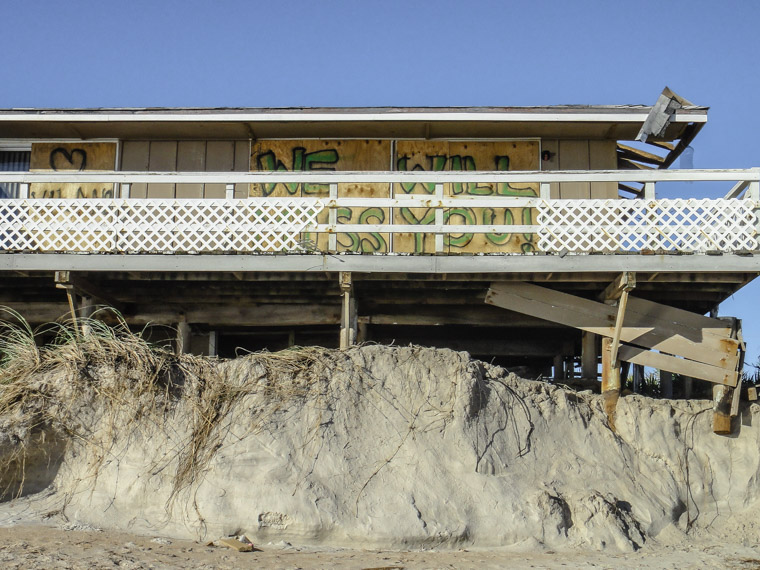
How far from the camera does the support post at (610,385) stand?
1158 cm

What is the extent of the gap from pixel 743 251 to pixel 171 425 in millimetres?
7227

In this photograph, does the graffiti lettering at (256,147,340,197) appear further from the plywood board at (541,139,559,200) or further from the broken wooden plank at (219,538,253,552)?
the broken wooden plank at (219,538,253,552)

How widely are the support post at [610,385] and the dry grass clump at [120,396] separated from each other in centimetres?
376

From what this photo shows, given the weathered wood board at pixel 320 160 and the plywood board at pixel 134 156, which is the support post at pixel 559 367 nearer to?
the weathered wood board at pixel 320 160

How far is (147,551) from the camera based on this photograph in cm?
846

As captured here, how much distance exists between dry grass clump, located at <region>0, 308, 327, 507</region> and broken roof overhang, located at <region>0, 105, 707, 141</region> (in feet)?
15.2

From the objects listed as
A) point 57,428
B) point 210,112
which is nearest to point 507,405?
point 57,428

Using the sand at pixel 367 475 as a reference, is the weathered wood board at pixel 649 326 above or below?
above

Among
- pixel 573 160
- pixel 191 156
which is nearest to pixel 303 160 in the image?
pixel 191 156

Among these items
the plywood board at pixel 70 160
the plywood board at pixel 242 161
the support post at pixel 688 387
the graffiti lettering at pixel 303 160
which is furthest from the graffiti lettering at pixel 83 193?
the support post at pixel 688 387

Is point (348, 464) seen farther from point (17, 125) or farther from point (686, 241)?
point (17, 125)

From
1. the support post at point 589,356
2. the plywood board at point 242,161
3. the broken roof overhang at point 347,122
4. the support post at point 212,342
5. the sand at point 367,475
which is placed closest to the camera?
the sand at point 367,475

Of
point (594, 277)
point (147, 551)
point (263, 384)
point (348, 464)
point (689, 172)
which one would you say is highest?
point (689, 172)

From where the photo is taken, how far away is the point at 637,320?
1206 cm
